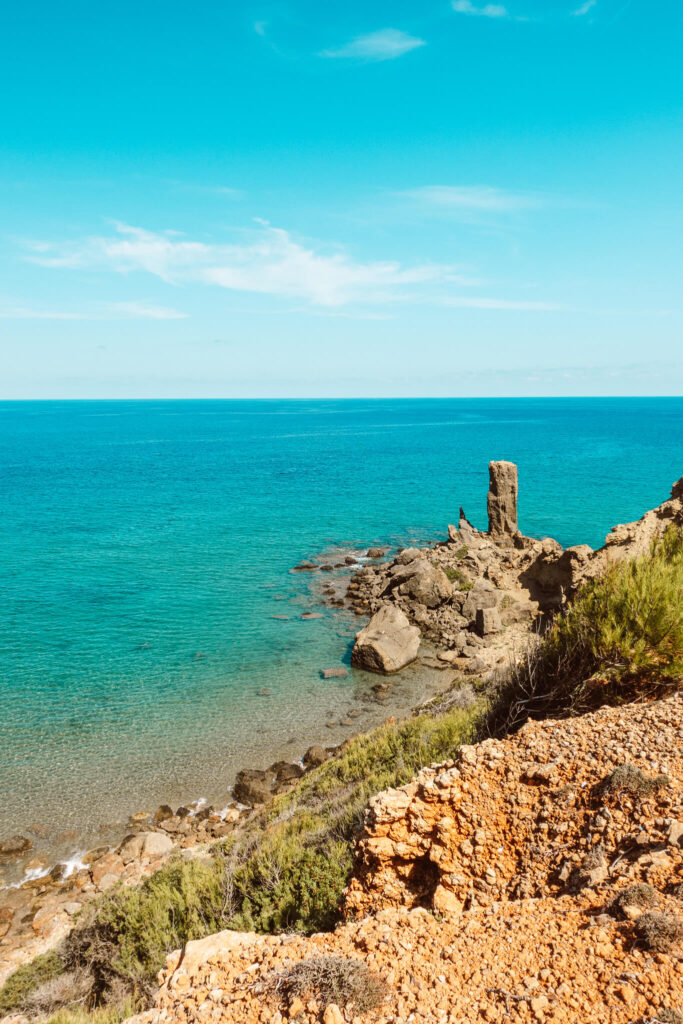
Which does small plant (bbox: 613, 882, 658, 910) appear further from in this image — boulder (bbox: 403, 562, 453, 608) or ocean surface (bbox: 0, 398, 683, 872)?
boulder (bbox: 403, 562, 453, 608)

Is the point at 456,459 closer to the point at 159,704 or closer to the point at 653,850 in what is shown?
the point at 159,704

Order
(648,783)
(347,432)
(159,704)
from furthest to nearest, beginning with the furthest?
(347,432) → (159,704) → (648,783)

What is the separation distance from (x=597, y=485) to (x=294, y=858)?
220 feet

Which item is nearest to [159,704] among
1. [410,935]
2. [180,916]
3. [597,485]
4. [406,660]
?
[406,660]

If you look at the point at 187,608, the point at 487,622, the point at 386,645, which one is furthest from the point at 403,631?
the point at 187,608

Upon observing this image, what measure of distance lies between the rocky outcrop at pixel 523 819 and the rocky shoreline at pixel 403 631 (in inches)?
276

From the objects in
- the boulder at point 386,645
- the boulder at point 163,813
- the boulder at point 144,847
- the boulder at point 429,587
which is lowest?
the boulder at point 163,813

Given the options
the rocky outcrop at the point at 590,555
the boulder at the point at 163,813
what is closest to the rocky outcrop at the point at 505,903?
the boulder at the point at 163,813

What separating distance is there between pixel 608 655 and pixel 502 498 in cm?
3112

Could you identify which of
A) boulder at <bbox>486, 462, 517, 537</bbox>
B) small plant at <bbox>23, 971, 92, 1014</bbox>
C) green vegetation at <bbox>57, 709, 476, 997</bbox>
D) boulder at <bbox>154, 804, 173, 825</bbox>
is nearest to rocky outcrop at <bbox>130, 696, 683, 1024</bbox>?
green vegetation at <bbox>57, 709, 476, 997</bbox>

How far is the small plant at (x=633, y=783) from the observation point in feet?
23.8

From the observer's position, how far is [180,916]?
30.6 feet

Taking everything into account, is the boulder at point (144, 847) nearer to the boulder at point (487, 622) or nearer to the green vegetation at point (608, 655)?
the green vegetation at point (608, 655)

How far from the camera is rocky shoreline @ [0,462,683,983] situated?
13.9m
